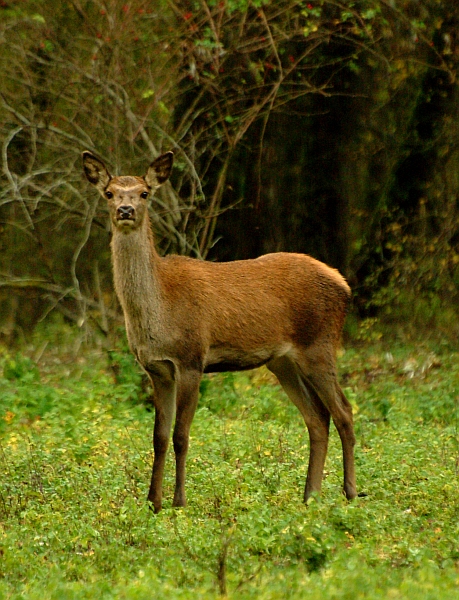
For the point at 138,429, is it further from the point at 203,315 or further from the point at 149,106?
the point at 149,106

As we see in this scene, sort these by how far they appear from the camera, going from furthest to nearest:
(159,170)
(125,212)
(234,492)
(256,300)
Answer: (159,170), (256,300), (125,212), (234,492)

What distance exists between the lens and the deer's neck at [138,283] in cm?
857

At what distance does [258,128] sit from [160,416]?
21.5 ft

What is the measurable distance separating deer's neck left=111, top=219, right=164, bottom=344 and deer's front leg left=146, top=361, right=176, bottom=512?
271 mm

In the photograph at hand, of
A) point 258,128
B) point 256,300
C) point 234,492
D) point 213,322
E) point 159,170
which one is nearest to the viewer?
point 234,492

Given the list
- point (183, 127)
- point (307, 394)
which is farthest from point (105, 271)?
point (307, 394)

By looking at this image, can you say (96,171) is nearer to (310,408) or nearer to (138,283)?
(138,283)

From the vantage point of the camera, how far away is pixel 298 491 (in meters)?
8.84

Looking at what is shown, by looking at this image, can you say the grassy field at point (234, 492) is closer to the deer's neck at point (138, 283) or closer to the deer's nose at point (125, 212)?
the deer's neck at point (138, 283)

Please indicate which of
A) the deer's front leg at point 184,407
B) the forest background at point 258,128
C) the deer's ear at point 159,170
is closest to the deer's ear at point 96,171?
the deer's ear at point 159,170

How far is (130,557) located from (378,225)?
854cm

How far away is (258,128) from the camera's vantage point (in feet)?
47.8

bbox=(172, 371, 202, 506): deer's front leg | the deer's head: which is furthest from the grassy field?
the deer's head

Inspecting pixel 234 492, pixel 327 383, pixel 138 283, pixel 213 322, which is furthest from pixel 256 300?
pixel 234 492
